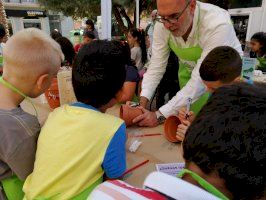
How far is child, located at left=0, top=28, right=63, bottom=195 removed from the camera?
35.8 inches

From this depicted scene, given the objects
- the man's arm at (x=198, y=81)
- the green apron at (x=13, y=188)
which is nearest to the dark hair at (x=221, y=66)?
the man's arm at (x=198, y=81)

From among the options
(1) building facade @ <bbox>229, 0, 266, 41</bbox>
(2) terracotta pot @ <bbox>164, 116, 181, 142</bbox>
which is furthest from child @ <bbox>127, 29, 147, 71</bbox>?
(1) building facade @ <bbox>229, 0, 266, 41</bbox>

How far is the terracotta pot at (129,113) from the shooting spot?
4.80ft

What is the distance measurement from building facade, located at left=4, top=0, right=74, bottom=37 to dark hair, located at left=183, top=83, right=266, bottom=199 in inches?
740

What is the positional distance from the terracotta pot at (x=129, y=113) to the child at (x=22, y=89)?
48 centimetres

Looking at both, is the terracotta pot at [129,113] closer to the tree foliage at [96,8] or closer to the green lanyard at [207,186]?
the green lanyard at [207,186]

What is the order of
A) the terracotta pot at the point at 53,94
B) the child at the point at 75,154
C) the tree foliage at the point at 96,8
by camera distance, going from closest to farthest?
1. the child at the point at 75,154
2. the terracotta pot at the point at 53,94
3. the tree foliage at the point at 96,8

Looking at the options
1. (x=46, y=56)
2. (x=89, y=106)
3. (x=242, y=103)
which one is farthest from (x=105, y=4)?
(x=242, y=103)

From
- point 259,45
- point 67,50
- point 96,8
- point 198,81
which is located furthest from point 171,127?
point 96,8

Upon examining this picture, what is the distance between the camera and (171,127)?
131 cm

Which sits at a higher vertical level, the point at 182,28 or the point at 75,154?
the point at 182,28

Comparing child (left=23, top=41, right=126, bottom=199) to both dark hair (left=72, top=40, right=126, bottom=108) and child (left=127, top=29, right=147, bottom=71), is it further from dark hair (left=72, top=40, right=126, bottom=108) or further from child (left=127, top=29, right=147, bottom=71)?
child (left=127, top=29, right=147, bottom=71)

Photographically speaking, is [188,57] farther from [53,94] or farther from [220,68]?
[53,94]

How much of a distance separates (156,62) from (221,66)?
66 cm
